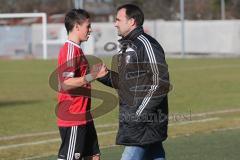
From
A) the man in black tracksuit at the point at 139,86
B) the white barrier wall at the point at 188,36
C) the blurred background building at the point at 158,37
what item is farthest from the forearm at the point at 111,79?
the white barrier wall at the point at 188,36

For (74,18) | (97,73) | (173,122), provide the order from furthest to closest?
(173,122), (74,18), (97,73)

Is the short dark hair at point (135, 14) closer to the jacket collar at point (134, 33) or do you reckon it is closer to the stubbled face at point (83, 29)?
the jacket collar at point (134, 33)

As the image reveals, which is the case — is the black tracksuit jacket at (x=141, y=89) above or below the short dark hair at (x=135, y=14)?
below

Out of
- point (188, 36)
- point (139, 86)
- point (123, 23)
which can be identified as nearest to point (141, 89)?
point (139, 86)

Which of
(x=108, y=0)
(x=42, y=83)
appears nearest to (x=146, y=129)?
(x=42, y=83)

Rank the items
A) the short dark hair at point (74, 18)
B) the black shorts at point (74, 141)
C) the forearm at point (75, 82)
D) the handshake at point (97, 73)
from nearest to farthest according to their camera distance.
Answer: the handshake at point (97, 73) < the forearm at point (75, 82) < the short dark hair at point (74, 18) < the black shorts at point (74, 141)

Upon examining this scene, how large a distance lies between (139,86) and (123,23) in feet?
1.86

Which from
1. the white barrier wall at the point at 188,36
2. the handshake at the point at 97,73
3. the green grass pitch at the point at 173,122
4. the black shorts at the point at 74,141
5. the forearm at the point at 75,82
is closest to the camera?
the handshake at the point at 97,73

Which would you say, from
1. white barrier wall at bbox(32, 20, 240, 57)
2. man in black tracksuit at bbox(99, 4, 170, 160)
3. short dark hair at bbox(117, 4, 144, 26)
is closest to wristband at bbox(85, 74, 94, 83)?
man in black tracksuit at bbox(99, 4, 170, 160)

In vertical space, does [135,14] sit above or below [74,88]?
above

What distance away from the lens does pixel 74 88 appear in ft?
24.1

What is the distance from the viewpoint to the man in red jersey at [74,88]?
7.36 m

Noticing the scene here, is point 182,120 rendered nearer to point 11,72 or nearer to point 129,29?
point 129,29

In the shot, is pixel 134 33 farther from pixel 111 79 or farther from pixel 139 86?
pixel 111 79
